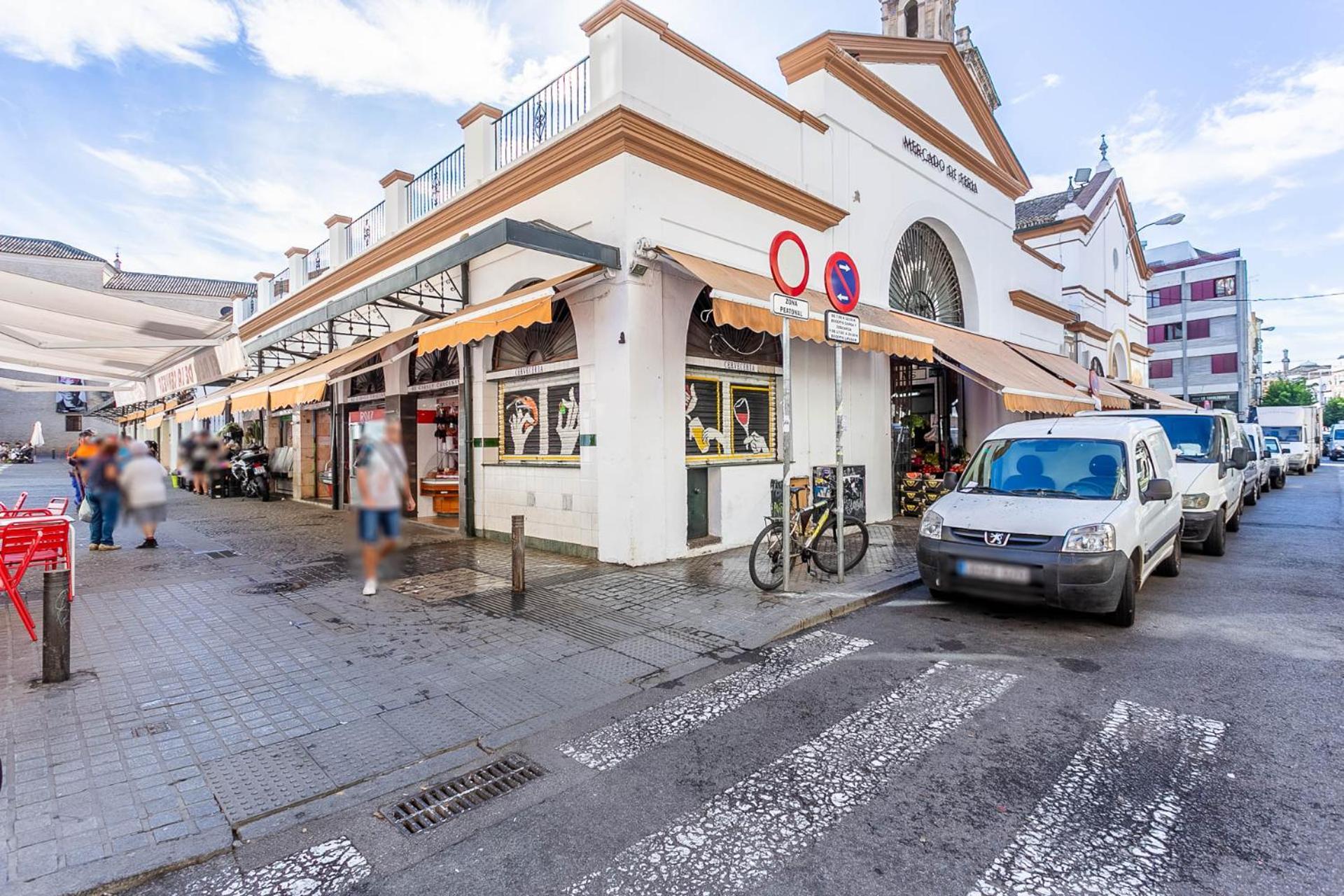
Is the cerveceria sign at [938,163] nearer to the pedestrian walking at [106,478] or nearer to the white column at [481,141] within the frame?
the white column at [481,141]

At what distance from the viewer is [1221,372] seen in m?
51.2

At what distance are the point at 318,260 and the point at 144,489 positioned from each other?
20423 millimetres

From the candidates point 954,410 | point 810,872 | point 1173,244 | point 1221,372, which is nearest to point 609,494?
point 810,872

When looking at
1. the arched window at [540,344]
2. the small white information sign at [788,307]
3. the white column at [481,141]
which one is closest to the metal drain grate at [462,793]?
the small white information sign at [788,307]

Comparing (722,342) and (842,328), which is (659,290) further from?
(842,328)

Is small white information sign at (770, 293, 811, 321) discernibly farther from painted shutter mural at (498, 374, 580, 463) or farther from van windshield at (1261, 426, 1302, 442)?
van windshield at (1261, 426, 1302, 442)

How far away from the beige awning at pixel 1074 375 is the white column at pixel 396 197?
14569 mm

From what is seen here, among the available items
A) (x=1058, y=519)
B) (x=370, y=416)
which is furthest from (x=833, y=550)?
(x=370, y=416)

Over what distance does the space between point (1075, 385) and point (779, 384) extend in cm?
1055

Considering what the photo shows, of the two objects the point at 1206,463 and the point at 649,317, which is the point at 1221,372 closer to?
the point at 1206,463

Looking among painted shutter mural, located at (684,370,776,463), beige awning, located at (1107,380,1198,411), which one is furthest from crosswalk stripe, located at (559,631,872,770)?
beige awning, located at (1107,380,1198,411)

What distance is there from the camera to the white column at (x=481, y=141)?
442 inches

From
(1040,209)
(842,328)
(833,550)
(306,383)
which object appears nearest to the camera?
(306,383)

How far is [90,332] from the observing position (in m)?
3.77
